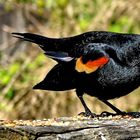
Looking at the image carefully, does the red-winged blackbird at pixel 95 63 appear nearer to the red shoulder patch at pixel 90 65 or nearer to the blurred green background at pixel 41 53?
the red shoulder patch at pixel 90 65

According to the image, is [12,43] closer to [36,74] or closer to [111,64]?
[36,74]

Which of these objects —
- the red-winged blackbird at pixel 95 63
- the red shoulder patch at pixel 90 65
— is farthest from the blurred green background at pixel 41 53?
the red shoulder patch at pixel 90 65

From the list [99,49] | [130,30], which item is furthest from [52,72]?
[130,30]

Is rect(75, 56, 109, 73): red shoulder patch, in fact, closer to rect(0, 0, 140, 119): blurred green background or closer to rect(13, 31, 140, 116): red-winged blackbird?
rect(13, 31, 140, 116): red-winged blackbird

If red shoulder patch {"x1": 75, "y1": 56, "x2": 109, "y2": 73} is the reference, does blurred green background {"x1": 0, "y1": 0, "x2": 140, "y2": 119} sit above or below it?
above

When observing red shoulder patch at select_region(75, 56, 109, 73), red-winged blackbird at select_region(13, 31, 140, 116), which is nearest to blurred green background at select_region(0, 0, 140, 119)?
red-winged blackbird at select_region(13, 31, 140, 116)
